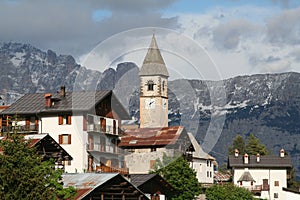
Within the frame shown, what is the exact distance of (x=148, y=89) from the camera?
13225 centimetres

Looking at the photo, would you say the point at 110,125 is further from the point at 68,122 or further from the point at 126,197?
the point at 126,197

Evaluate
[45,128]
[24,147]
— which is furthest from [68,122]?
[24,147]

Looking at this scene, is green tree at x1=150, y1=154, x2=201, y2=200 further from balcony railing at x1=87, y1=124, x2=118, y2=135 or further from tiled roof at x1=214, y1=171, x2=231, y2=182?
tiled roof at x1=214, y1=171, x2=231, y2=182

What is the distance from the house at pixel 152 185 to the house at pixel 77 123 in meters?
7.61

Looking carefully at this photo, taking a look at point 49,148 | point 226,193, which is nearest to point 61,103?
point 49,148

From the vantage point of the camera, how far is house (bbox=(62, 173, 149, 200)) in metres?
55.3

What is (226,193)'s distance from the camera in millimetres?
89875

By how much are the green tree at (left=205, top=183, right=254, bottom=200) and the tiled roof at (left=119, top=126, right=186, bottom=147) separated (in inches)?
265

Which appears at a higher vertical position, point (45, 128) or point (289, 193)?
point (45, 128)

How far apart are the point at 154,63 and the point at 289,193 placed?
31.4 meters

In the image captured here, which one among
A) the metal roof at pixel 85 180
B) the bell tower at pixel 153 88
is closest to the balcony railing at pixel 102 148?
the metal roof at pixel 85 180

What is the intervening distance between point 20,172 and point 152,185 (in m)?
31.5

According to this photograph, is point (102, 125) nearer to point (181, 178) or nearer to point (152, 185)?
point (181, 178)

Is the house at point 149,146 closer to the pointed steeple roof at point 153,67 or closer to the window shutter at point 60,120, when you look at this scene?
the window shutter at point 60,120
